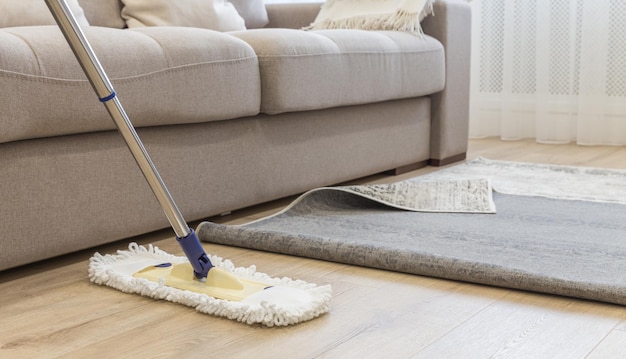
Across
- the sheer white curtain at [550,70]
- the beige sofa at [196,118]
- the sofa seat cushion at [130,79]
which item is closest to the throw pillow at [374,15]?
the beige sofa at [196,118]

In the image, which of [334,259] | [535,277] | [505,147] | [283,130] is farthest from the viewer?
[505,147]

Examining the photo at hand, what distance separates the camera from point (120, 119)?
122 centimetres

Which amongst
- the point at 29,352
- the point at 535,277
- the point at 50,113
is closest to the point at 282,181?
the point at 50,113

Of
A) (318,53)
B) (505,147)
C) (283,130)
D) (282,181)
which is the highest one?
(318,53)

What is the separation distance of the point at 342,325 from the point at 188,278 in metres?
0.31

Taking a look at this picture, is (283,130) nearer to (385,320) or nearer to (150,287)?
(150,287)

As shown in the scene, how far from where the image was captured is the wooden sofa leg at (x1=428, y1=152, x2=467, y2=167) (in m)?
2.83

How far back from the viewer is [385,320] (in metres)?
1.21

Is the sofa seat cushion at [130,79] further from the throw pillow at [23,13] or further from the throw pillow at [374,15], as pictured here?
the throw pillow at [374,15]

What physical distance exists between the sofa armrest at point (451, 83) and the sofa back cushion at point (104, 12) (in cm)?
105

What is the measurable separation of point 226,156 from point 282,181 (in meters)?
0.23

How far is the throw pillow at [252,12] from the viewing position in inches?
116

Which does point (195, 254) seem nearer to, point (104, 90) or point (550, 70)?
point (104, 90)

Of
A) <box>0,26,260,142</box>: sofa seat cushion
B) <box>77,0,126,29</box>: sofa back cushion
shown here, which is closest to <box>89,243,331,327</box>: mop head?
<box>0,26,260,142</box>: sofa seat cushion
